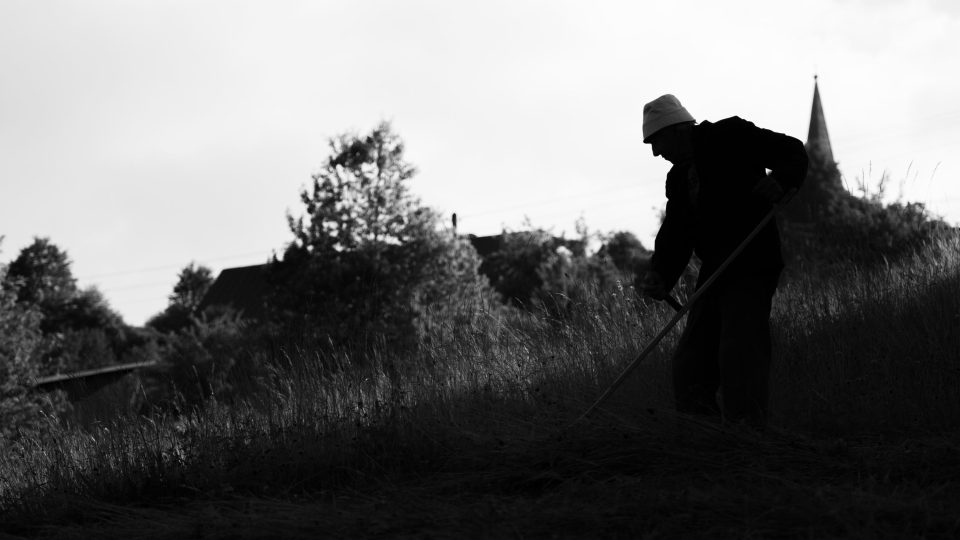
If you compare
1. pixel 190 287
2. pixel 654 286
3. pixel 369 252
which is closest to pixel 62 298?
pixel 190 287

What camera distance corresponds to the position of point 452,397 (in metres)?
6.96

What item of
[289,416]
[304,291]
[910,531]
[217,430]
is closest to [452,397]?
[289,416]

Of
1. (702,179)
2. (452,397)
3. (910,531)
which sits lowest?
(910,531)

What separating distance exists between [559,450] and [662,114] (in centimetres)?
169

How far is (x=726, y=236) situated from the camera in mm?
5348

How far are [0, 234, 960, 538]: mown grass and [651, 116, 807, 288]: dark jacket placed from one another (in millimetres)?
823

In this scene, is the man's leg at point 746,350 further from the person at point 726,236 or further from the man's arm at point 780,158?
the man's arm at point 780,158

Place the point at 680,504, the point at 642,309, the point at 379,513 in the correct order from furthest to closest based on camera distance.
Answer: the point at 642,309 < the point at 379,513 < the point at 680,504

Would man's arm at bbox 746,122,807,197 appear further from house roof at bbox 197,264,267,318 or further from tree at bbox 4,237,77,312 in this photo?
tree at bbox 4,237,77,312

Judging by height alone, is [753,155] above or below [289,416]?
above

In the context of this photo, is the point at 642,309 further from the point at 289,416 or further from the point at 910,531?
the point at 910,531

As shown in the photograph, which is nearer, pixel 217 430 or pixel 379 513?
pixel 379 513

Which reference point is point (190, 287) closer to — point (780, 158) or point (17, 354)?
point (17, 354)

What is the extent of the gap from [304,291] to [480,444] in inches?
838
